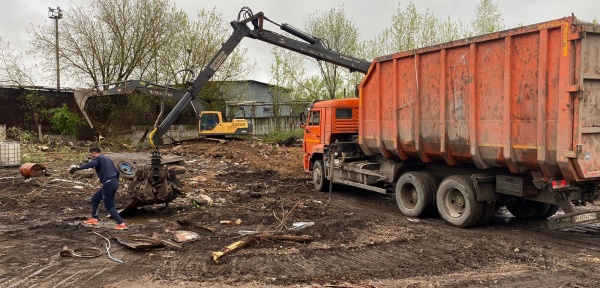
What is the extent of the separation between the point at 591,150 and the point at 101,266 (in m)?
6.47

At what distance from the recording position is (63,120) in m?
24.4

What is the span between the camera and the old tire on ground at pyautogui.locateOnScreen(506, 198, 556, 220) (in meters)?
8.52

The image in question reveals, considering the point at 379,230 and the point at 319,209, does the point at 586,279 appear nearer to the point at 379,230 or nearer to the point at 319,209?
the point at 379,230

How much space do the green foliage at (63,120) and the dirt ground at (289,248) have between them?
1425cm

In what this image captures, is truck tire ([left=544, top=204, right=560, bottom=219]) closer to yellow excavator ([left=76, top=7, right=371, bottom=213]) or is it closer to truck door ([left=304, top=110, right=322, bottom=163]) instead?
truck door ([left=304, top=110, right=322, bottom=163])

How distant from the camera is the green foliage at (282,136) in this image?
87.4 feet

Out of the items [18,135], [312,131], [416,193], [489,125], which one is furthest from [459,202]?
[18,135]

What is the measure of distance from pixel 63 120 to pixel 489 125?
75.9 feet

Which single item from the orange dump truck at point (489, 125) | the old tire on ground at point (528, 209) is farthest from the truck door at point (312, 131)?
the old tire on ground at point (528, 209)

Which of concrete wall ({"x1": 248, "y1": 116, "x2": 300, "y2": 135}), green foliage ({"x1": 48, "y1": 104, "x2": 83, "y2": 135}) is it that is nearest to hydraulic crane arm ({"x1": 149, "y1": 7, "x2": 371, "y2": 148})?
green foliage ({"x1": 48, "y1": 104, "x2": 83, "y2": 135})

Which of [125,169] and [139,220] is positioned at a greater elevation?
[125,169]

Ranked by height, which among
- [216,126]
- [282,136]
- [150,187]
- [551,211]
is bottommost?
[551,211]

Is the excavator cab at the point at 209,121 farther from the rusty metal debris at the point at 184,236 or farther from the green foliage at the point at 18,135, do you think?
the rusty metal debris at the point at 184,236

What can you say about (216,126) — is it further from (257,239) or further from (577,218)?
(577,218)
